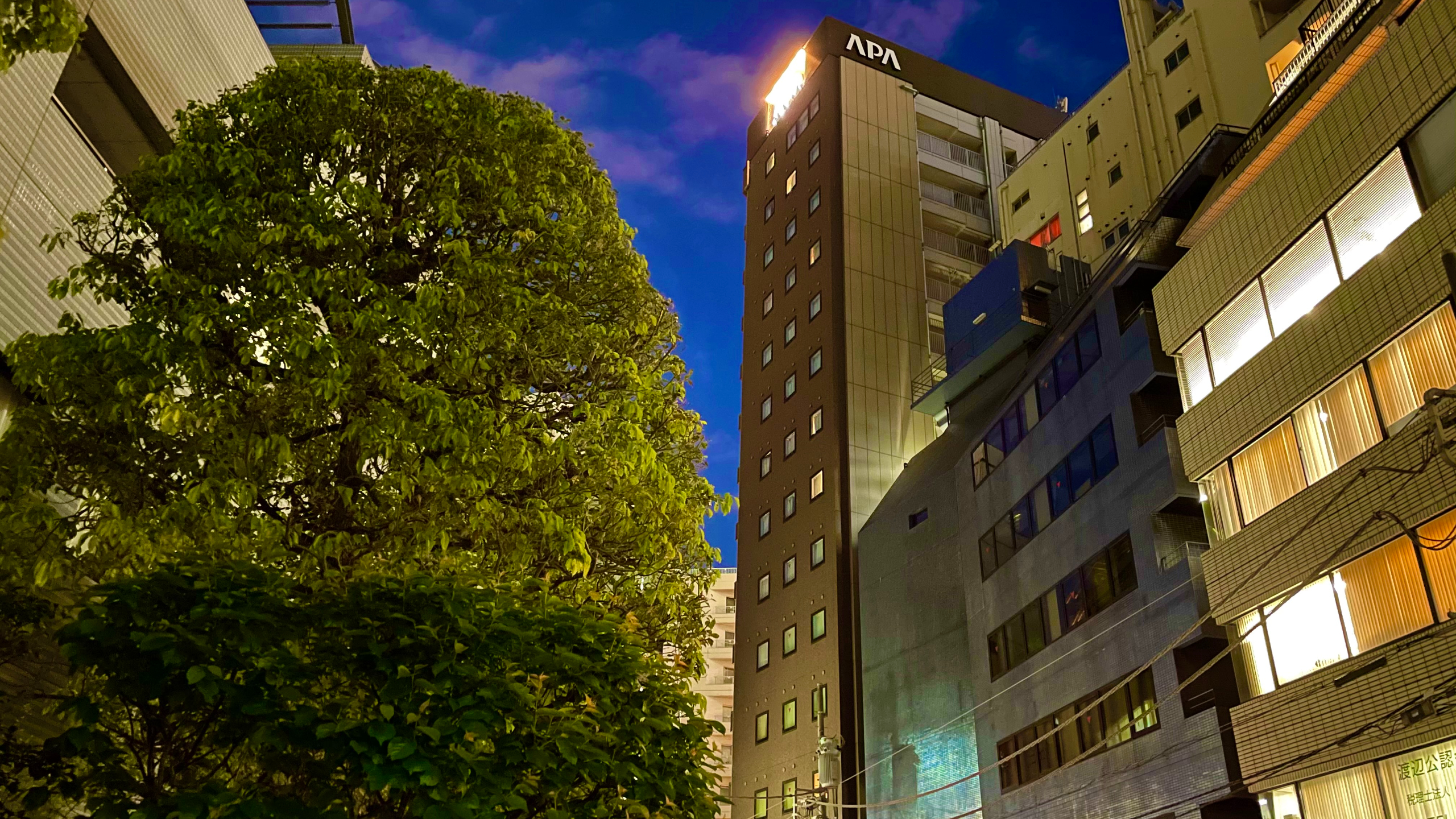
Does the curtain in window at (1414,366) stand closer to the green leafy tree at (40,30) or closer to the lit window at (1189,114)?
the green leafy tree at (40,30)

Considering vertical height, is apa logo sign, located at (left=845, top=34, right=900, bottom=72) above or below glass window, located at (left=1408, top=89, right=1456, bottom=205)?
above

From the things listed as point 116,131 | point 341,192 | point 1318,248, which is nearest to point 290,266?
point 341,192

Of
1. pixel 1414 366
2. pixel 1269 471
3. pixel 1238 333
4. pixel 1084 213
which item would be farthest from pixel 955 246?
pixel 1414 366

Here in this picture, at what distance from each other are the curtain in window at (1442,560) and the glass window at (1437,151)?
4945 millimetres

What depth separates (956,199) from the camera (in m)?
56.8

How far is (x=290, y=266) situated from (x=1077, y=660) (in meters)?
21.3

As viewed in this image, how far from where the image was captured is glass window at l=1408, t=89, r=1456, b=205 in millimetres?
15945

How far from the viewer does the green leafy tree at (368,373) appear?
425 inches

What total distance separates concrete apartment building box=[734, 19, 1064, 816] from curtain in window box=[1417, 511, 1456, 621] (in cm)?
2622

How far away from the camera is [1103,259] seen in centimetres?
3894

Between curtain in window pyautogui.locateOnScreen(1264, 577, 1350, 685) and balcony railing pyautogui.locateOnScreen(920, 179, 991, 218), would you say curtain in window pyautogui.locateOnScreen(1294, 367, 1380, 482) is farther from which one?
balcony railing pyautogui.locateOnScreen(920, 179, 991, 218)

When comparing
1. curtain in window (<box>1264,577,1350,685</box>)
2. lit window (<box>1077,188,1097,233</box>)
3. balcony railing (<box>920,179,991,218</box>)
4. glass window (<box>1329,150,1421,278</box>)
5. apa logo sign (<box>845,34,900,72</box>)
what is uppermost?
apa logo sign (<box>845,34,900,72</box>)

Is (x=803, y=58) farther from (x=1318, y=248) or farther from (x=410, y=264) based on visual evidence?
(x=410, y=264)

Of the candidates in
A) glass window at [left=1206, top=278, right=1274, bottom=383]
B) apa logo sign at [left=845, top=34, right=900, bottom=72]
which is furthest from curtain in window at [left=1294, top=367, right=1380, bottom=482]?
apa logo sign at [left=845, top=34, right=900, bottom=72]
